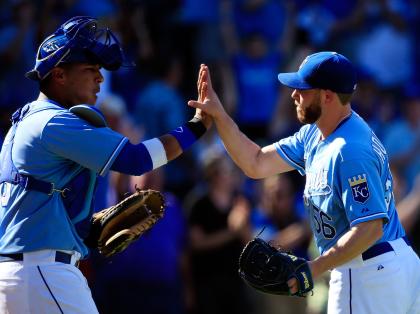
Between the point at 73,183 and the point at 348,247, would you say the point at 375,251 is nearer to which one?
the point at 348,247

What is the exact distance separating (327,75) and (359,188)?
0.70 meters

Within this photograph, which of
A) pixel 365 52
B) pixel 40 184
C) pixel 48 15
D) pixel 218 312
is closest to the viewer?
pixel 40 184

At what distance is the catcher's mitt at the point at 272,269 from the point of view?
5133 millimetres

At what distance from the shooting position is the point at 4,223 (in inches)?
203

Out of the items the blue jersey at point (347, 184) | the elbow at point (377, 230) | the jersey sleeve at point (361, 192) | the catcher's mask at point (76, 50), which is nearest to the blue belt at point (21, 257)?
the catcher's mask at point (76, 50)

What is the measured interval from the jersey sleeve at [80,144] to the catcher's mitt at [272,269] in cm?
93

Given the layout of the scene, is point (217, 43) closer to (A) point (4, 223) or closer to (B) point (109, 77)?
(B) point (109, 77)

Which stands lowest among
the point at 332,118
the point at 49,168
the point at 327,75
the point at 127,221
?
the point at 127,221

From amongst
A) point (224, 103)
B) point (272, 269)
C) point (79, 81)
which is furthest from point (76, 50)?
point (224, 103)

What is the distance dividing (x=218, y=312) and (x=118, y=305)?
3.58 ft

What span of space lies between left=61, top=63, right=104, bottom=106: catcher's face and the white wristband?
466 millimetres

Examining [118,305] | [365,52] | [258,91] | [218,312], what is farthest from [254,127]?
[118,305]

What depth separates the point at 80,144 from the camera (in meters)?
5.04

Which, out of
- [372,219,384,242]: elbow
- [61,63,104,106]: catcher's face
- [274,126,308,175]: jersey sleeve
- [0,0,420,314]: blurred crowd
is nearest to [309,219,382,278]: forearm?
[372,219,384,242]: elbow
